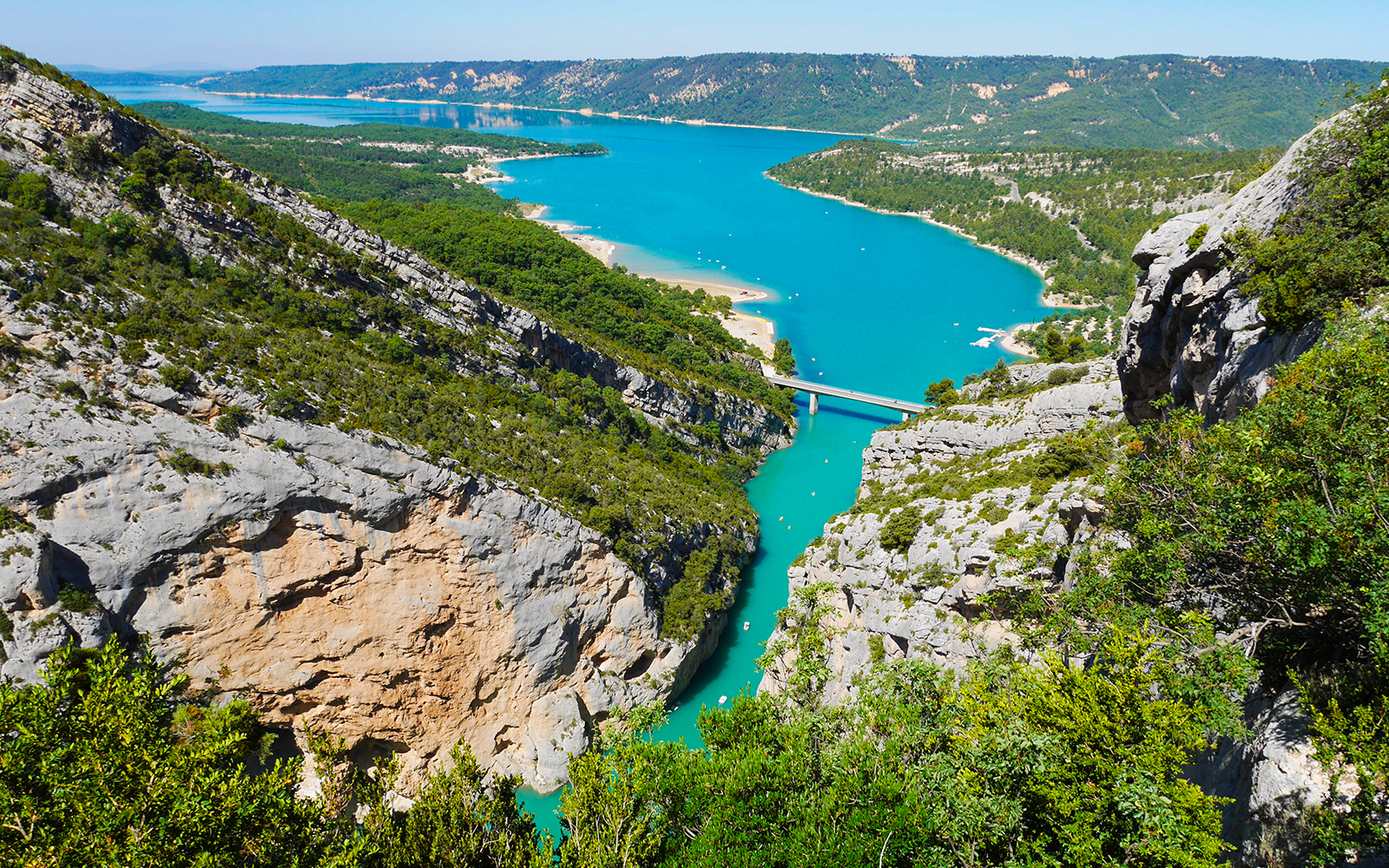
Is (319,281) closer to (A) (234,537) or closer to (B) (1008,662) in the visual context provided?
(A) (234,537)

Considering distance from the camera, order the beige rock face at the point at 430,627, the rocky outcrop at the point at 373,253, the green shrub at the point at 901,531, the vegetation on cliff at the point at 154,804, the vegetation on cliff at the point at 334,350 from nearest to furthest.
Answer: the vegetation on cliff at the point at 154,804, the beige rock face at the point at 430,627, the vegetation on cliff at the point at 334,350, the green shrub at the point at 901,531, the rocky outcrop at the point at 373,253

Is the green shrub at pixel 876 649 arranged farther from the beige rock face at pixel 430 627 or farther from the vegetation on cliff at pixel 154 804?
the vegetation on cliff at pixel 154 804

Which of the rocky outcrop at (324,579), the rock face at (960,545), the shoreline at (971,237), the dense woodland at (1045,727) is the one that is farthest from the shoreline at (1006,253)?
the rocky outcrop at (324,579)

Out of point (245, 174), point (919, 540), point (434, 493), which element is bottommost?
point (434, 493)

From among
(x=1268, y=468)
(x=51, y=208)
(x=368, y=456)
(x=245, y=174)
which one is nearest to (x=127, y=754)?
(x=368, y=456)

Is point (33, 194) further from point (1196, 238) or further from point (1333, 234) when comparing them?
point (1333, 234)

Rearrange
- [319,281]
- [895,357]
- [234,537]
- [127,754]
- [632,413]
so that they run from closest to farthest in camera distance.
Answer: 1. [127,754]
2. [234,537]
3. [319,281]
4. [632,413]
5. [895,357]

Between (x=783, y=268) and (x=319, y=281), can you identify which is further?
(x=783, y=268)
